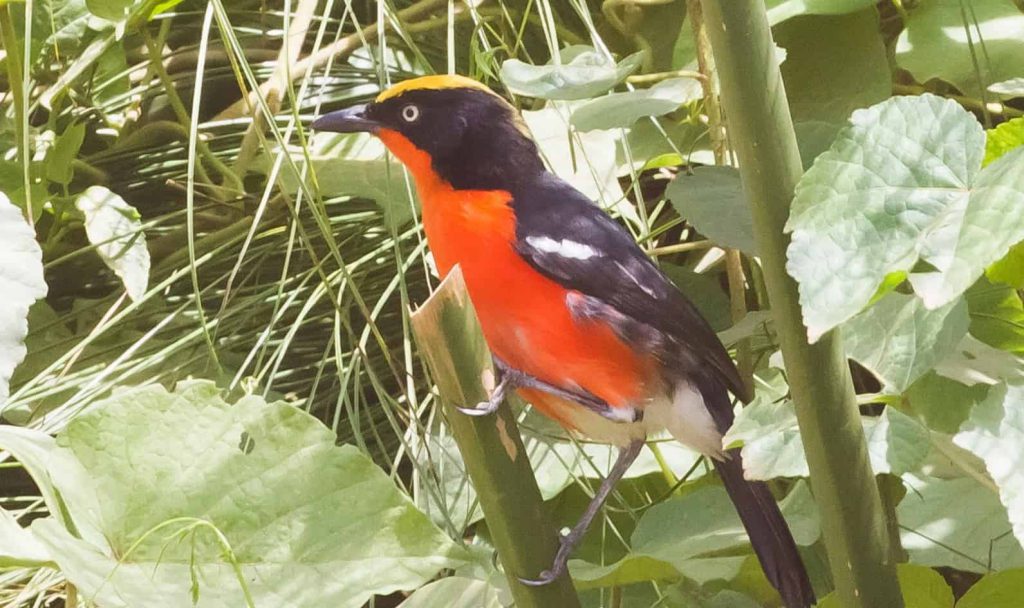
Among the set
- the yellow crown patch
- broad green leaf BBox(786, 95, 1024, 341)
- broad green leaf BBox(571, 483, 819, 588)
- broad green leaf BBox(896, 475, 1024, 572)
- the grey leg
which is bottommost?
broad green leaf BBox(896, 475, 1024, 572)

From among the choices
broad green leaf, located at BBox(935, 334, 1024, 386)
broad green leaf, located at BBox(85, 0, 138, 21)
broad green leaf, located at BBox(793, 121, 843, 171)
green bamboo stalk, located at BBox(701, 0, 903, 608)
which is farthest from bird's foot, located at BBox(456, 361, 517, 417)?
broad green leaf, located at BBox(85, 0, 138, 21)

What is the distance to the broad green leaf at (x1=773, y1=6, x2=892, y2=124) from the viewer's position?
0.88 m

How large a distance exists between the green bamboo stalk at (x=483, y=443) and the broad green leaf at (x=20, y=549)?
0.61ft

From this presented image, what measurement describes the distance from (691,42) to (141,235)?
502 mm

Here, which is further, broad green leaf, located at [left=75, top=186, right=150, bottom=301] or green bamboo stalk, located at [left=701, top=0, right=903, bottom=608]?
broad green leaf, located at [left=75, top=186, right=150, bottom=301]

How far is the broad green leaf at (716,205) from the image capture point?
0.69 m

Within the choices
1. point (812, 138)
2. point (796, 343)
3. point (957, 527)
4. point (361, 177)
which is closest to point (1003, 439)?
point (796, 343)

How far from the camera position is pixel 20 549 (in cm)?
48

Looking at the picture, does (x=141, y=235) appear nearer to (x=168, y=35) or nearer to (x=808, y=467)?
(x=168, y=35)

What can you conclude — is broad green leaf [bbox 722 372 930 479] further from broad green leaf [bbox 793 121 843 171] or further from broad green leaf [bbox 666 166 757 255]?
broad green leaf [bbox 793 121 843 171]

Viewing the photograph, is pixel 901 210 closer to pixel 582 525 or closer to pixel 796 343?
pixel 796 343

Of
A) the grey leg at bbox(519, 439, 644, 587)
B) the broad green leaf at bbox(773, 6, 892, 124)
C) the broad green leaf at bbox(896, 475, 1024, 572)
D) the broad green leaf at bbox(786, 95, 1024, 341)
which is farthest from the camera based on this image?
the broad green leaf at bbox(773, 6, 892, 124)

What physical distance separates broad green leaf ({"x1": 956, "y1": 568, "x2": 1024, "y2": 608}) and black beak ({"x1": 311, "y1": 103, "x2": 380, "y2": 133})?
0.48m

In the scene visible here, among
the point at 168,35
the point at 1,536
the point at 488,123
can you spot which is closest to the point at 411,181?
the point at 488,123
